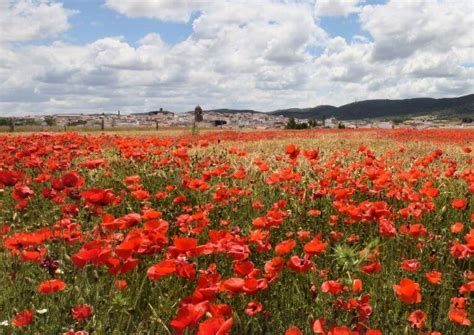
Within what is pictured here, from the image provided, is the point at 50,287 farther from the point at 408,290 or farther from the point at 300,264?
the point at 408,290

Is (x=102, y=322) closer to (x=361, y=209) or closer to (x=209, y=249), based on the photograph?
(x=209, y=249)

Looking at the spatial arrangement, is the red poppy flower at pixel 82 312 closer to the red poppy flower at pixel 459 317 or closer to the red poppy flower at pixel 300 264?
the red poppy flower at pixel 300 264

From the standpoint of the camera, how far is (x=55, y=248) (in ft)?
14.2

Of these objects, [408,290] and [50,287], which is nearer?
[408,290]

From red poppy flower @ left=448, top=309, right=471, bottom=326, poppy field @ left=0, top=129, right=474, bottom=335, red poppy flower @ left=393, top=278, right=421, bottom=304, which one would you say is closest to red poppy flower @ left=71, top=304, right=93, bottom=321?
poppy field @ left=0, top=129, right=474, bottom=335

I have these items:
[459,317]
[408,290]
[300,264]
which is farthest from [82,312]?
[459,317]

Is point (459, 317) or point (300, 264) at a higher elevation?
point (300, 264)

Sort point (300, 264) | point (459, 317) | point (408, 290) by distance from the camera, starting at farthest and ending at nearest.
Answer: point (300, 264)
point (459, 317)
point (408, 290)

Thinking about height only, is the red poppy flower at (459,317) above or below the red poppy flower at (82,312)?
below

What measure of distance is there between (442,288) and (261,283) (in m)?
1.78

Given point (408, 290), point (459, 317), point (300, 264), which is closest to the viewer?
point (408, 290)

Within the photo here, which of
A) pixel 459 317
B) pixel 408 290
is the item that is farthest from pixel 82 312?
pixel 459 317

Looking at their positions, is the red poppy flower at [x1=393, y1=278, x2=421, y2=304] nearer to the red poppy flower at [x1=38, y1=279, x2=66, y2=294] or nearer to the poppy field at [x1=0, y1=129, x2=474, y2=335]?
the poppy field at [x1=0, y1=129, x2=474, y2=335]

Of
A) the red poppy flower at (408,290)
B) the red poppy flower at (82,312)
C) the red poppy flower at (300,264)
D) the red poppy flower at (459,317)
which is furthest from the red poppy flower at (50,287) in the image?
the red poppy flower at (459,317)
